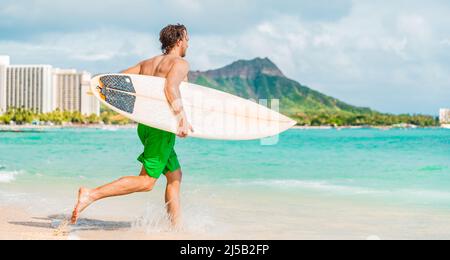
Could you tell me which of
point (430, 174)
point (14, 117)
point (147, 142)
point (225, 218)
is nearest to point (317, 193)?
point (225, 218)

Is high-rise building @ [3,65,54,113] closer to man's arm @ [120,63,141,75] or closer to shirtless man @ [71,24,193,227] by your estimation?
man's arm @ [120,63,141,75]

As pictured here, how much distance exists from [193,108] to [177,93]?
379 mm

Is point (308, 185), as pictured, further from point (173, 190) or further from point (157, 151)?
point (157, 151)

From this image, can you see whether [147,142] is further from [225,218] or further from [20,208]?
[20,208]

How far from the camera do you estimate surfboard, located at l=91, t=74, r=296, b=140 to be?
4.42 metres

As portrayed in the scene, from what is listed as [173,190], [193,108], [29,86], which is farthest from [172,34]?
[29,86]

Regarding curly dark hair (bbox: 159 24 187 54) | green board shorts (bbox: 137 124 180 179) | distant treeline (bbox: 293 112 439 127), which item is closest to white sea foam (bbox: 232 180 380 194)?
green board shorts (bbox: 137 124 180 179)

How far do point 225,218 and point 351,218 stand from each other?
152cm

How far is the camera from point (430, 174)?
14984 millimetres

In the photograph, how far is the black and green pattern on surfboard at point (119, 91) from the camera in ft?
15.1

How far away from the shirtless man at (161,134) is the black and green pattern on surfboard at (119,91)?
173 mm

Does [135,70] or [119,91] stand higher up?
[135,70]

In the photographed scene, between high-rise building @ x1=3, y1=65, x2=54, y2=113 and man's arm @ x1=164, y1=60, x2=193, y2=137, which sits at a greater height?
high-rise building @ x1=3, y1=65, x2=54, y2=113

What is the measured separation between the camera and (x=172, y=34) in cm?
445
